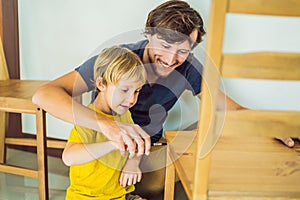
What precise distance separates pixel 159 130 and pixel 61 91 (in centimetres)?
51

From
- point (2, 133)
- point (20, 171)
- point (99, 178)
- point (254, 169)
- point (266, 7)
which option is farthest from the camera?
point (2, 133)

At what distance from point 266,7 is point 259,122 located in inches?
8.4

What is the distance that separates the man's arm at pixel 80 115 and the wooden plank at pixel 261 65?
0.37m

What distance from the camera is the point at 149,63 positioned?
4.55 ft

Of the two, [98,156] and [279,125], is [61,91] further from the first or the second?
[279,125]

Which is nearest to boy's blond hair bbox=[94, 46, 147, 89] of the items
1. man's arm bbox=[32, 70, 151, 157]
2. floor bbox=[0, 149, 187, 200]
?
man's arm bbox=[32, 70, 151, 157]

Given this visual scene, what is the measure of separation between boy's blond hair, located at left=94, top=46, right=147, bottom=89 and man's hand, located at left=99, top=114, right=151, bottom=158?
0.69ft

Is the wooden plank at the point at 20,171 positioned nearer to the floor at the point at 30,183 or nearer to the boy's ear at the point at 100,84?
the floor at the point at 30,183

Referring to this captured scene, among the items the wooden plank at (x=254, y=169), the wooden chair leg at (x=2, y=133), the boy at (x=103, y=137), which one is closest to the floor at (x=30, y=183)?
the wooden chair leg at (x=2, y=133)

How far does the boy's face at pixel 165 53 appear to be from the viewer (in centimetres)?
131

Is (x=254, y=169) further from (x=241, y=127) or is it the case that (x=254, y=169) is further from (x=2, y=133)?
(x=2, y=133)

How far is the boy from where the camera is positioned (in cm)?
119

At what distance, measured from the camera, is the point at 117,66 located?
1192mm

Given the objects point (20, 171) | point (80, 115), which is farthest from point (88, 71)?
point (20, 171)
